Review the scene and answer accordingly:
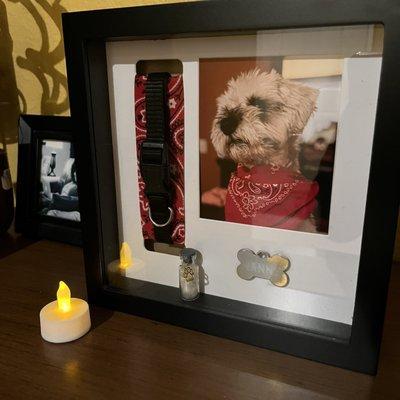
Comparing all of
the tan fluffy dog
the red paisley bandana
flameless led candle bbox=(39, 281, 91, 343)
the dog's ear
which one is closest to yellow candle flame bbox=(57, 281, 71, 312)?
flameless led candle bbox=(39, 281, 91, 343)

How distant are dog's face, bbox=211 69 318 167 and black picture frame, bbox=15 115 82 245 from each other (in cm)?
39

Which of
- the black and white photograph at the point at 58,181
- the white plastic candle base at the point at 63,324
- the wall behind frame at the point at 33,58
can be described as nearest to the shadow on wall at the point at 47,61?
the wall behind frame at the point at 33,58

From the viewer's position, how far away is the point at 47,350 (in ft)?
1.68

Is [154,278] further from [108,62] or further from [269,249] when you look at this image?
[108,62]

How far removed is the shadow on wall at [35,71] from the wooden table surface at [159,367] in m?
0.45

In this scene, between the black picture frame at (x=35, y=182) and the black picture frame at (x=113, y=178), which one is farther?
the black picture frame at (x=35, y=182)

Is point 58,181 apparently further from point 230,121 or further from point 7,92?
point 230,121

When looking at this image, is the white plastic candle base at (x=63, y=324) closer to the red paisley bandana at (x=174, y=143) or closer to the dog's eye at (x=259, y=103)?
the red paisley bandana at (x=174, y=143)

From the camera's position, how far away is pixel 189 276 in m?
0.53

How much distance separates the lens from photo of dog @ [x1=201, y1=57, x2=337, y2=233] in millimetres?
445

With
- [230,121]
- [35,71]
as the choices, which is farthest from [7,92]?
[230,121]

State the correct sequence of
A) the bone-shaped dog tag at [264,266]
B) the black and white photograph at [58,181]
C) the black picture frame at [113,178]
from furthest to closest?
the black and white photograph at [58,181]
the bone-shaped dog tag at [264,266]
the black picture frame at [113,178]

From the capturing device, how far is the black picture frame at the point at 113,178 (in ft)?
1.25

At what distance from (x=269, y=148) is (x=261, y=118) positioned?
33 millimetres
